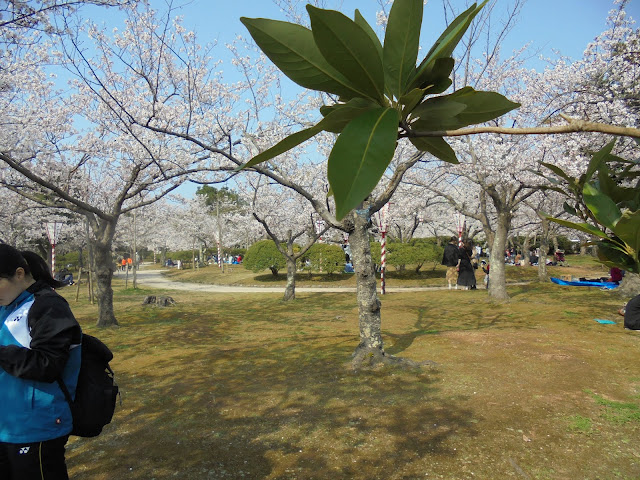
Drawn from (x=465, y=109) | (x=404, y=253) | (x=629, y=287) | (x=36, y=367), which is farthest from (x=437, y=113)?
(x=404, y=253)

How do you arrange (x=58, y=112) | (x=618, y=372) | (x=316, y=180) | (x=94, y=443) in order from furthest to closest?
(x=316, y=180) → (x=58, y=112) → (x=618, y=372) → (x=94, y=443)

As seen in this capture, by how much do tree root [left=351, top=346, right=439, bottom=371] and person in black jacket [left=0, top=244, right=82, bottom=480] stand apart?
4162mm

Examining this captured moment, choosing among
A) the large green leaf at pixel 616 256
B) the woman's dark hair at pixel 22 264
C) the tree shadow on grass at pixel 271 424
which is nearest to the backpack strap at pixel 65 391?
the woman's dark hair at pixel 22 264

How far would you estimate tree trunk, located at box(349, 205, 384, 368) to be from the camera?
576 cm

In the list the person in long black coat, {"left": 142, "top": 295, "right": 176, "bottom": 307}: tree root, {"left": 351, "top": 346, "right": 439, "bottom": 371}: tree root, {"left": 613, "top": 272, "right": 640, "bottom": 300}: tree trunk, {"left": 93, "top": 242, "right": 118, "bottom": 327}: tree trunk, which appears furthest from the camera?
the person in long black coat

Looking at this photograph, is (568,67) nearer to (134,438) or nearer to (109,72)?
(109,72)

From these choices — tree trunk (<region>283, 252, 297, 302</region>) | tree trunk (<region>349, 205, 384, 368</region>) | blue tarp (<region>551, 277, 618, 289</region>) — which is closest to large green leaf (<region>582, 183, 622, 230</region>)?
tree trunk (<region>349, 205, 384, 368</region>)

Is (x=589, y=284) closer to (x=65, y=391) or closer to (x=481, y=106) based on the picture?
(x=65, y=391)

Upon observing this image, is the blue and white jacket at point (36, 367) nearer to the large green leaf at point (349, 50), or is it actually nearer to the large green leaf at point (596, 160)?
the large green leaf at point (349, 50)

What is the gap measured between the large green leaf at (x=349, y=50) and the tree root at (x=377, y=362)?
5332 millimetres

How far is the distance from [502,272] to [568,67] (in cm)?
541

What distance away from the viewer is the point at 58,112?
12086 millimetres

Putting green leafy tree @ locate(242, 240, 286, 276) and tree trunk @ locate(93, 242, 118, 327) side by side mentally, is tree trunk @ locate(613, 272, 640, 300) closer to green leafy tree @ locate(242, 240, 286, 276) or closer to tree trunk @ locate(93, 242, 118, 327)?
tree trunk @ locate(93, 242, 118, 327)

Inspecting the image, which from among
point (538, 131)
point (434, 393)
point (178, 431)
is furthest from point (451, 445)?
point (538, 131)
